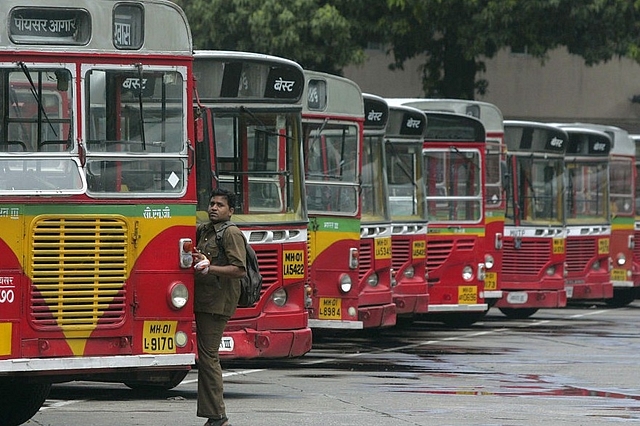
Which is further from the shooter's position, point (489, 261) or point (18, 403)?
point (489, 261)

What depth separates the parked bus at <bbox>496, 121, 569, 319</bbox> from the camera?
25.2 meters

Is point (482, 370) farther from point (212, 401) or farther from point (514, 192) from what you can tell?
point (514, 192)

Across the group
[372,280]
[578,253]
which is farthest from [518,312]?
[372,280]

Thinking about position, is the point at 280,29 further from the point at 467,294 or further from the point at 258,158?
the point at 258,158

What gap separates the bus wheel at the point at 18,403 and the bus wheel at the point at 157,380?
0.72 meters

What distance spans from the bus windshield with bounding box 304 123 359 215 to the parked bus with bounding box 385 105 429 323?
2687 millimetres

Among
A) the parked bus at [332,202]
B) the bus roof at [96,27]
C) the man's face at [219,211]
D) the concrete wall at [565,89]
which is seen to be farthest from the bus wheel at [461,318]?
the concrete wall at [565,89]

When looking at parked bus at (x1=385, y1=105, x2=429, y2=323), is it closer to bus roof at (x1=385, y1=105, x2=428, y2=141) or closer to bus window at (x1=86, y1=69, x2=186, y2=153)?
bus roof at (x1=385, y1=105, x2=428, y2=141)

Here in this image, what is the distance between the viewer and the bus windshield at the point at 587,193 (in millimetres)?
27062

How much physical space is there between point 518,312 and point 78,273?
16633mm

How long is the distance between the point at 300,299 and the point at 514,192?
10.4 meters

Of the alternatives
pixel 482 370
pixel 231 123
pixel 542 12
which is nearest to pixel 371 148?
pixel 482 370

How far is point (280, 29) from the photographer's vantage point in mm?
36469

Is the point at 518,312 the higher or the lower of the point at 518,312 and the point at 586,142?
the lower
